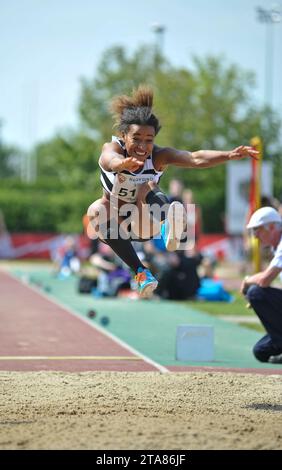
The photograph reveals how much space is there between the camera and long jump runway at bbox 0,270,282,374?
29.5 ft

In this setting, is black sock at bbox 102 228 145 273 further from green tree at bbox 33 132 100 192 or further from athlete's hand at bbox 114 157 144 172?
green tree at bbox 33 132 100 192

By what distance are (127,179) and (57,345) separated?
355cm

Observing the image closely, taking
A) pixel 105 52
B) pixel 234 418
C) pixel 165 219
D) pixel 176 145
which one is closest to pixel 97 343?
pixel 165 219

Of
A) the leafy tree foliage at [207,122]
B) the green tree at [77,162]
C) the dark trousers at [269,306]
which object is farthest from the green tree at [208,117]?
the dark trousers at [269,306]

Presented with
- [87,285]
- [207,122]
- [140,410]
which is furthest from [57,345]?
[207,122]

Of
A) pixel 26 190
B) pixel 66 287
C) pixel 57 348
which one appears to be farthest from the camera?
pixel 26 190

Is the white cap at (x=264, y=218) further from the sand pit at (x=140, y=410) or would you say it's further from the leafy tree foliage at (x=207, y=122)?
the leafy tree foliage at (x=207, y=122)

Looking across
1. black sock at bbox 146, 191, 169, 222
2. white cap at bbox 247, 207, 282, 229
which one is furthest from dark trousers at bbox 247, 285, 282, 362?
black sock at bbox 146, 191, 169, 222

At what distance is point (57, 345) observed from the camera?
10.3 meters

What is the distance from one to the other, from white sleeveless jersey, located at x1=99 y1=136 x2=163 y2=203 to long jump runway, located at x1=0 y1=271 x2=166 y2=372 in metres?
1.91

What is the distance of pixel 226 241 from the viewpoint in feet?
110

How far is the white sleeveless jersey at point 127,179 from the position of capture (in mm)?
7324

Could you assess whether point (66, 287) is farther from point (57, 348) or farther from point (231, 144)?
point (231, 144)
